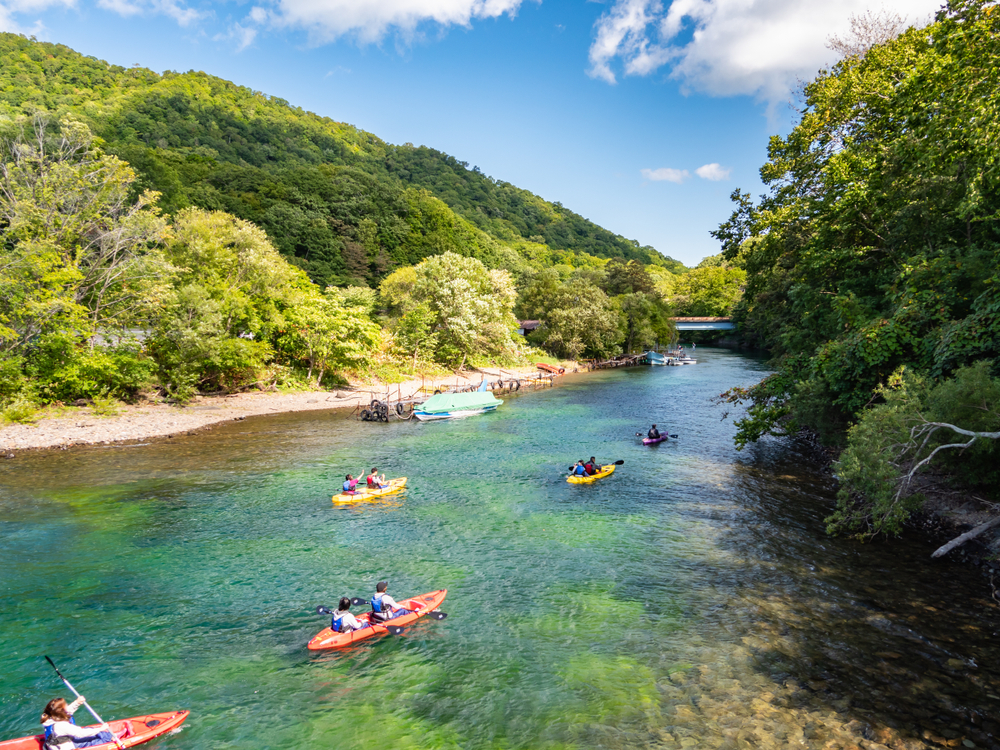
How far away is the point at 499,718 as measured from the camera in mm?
10867

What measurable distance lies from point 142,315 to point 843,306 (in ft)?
140

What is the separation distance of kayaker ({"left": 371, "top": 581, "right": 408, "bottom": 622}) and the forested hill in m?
79.8

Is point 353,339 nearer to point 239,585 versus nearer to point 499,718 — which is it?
point 239,585

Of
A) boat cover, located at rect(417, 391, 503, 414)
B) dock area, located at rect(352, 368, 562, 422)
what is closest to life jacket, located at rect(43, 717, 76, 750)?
dock area, located at rect(352, 368, 562, 422)

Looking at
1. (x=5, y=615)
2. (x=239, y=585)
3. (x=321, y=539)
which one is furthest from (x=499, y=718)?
(x=5, y=615)

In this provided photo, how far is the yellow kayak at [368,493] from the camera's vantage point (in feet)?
75.2

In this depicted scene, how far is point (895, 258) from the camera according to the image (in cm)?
2473

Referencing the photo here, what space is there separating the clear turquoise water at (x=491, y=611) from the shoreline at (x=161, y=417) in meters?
3.87

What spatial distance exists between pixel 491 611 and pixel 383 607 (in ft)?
9.98

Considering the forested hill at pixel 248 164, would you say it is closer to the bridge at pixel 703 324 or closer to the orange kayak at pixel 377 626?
the bridge at pixel 703 324

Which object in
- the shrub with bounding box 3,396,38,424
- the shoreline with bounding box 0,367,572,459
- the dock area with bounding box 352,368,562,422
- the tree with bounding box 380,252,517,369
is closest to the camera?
the shoreline with bounding box 0,367,572,459

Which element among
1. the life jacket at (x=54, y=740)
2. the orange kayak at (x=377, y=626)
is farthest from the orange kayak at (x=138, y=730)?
the orange kayak at (x=377, y=626)

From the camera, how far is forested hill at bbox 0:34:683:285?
93.4 meters

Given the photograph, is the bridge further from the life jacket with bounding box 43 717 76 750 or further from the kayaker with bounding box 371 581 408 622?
the life jacket with bounding box 43 717 76 750
